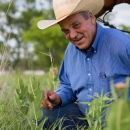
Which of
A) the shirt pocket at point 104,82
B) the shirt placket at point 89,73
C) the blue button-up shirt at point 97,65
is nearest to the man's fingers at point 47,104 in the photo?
the blue button-up shirt at point 97,65

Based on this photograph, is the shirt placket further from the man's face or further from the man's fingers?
the man's fingers

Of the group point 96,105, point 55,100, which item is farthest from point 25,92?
point 96,105

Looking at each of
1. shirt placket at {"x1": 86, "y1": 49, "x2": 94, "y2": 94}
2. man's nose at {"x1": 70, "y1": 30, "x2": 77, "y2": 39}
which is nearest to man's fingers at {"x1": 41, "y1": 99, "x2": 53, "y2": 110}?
shirt placket at {"x1": 86, "y1": 49, "x2": 94, "y2": 94}

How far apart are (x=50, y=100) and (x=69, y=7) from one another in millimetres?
673

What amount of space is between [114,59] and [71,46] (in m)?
0.55

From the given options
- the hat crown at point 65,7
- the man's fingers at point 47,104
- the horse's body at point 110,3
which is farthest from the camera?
the horse's body at point 110,3

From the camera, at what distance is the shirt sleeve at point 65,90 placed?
3.13 m

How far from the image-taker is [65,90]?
3182 mm

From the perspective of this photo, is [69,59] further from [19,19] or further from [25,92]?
[19,19]

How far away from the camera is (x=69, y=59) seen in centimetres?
317

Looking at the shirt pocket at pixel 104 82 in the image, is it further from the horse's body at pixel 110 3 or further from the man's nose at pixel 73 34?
the horse's body at pixel 110 3

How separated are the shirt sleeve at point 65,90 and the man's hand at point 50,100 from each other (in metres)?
0.05

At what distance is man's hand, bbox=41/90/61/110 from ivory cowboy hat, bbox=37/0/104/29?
1.52 ft

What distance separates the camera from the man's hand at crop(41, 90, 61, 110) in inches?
114
